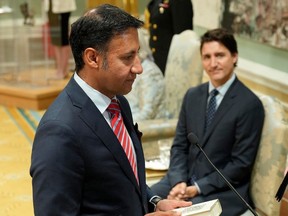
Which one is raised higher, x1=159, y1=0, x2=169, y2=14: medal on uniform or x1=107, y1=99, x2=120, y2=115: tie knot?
x1=107, y1=99, x2=120, y2=115: tie knot

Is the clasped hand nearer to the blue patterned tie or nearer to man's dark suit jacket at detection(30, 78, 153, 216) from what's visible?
the blue patterned tie

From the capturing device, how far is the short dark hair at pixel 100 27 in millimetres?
1438

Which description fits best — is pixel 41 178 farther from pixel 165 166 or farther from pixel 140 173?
pixel 165 166

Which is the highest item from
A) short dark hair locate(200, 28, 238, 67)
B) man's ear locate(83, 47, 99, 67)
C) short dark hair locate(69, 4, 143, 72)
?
short dark hair locate(69, 4, 143, 72)

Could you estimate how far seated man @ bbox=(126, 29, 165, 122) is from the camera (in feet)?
11.1

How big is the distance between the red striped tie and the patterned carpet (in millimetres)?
2214

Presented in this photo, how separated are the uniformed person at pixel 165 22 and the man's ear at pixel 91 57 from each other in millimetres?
2825

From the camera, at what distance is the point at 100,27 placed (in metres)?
1.44

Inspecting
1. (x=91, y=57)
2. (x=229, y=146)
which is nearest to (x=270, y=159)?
(x=229, y=146)

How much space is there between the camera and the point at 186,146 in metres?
2.91

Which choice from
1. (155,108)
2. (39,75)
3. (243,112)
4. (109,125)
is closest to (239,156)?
(243,112)

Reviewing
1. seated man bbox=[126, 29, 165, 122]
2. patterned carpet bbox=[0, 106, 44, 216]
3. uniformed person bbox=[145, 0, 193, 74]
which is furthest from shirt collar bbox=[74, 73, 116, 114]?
uniformed person bbox=[145, 0, 193, 74]

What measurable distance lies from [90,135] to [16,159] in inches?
126

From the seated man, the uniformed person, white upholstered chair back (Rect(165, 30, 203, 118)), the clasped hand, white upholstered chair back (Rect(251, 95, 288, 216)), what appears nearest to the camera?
white upholstered chair back (Rect(251, 95, 288, 216))
